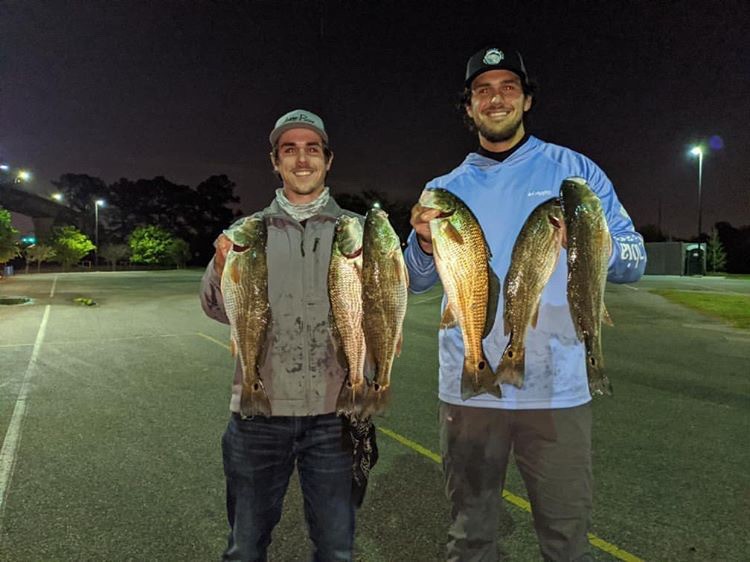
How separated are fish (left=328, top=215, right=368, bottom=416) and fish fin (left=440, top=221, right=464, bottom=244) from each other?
0.41 metres

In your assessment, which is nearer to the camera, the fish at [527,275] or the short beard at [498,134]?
the fish at [527,275]

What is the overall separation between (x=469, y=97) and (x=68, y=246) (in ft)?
232

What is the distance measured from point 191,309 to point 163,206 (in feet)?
256

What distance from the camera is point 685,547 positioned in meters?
3.82

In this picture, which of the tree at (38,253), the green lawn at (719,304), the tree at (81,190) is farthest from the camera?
the tree at (81,190)

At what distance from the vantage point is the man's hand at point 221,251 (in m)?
2.88

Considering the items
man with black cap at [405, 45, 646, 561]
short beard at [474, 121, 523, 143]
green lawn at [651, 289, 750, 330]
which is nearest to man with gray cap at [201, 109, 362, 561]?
man with black cap at [405, 45, 646, 561]

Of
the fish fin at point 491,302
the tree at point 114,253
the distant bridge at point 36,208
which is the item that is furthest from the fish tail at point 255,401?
the tree at point 114,253

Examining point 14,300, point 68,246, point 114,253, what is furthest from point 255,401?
point 114,253

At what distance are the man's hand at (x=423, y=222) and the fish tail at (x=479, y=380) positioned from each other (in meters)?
0.62

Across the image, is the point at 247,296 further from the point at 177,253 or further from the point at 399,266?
the point at 177,253

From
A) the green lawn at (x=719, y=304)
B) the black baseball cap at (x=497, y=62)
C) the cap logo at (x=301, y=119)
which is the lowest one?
the green lawn at (x=719, y=304)

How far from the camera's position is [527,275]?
A: 2643mm

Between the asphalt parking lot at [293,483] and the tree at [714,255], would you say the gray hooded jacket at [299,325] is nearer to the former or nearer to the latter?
the asphalt parking lot at [293,483]
